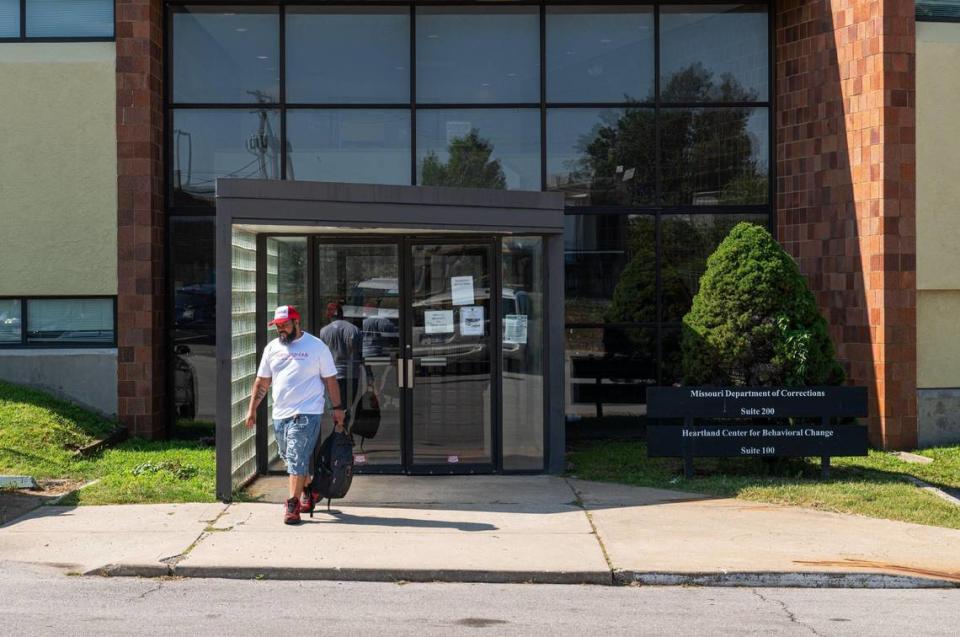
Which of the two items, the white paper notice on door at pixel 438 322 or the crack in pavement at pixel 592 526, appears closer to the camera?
the crack in pavement at pixel 592 526

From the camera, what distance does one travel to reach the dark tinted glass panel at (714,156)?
15250 mm

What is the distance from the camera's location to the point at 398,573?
834 cm

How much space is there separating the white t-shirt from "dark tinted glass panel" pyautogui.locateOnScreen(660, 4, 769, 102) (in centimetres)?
718

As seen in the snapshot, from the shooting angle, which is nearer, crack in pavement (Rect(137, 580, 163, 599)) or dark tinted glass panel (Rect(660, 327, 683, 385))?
crack in pavement (Rect(137, 580, 163, 599))

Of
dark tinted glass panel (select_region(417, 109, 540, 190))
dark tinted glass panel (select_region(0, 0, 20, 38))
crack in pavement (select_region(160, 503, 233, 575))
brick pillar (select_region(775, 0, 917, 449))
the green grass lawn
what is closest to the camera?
crack in pavement (select_region(160, 503, 233, 575))

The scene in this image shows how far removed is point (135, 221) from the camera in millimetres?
14539

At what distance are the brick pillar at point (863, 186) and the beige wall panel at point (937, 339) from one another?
1.53ft

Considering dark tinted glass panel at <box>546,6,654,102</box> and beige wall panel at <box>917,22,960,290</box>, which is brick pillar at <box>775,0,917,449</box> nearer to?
beige wall panel at <box>917,22,960,290</box>

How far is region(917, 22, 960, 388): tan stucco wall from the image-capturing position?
1404 centimetres

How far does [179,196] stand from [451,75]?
3.87 m

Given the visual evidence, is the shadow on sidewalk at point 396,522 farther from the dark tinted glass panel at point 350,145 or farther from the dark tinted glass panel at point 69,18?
the dark tinted glass panel at point 69,18

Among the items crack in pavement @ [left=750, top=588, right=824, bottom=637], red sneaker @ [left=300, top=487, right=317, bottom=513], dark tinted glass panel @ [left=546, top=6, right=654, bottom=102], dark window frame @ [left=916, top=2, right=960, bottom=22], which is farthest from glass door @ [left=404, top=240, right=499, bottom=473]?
dark window frame @ [left=916, top=2, right=960, bottom=22]

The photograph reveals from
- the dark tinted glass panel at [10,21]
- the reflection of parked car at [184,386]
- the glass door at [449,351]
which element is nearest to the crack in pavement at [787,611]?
the glass door at [449,351]

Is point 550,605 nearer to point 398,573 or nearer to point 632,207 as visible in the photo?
point 398,573
